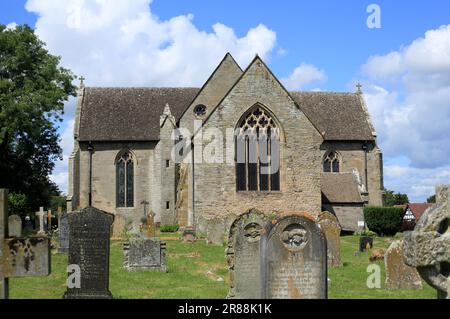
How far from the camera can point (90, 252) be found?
1296 cm

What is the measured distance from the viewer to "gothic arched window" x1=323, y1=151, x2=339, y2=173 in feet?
144

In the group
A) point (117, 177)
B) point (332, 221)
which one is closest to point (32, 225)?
point (117, 177)

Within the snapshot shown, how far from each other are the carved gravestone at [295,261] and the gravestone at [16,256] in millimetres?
4090

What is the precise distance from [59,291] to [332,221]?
8.93 m

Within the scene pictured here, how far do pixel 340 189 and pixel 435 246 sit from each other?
30280 mm

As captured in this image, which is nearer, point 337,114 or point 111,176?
point 111,176

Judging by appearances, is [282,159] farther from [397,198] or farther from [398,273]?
[397,198]

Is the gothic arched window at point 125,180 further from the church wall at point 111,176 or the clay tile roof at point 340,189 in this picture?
the clay tile roof at point 340,189

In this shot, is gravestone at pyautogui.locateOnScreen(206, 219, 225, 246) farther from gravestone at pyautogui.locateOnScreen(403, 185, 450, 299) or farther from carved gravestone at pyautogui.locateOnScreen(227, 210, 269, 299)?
gravestone at pyautogui.locateOnScreen(403, 185, 450, 299)

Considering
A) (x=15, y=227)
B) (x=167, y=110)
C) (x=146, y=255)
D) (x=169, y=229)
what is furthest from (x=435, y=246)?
(x=167, y=110)

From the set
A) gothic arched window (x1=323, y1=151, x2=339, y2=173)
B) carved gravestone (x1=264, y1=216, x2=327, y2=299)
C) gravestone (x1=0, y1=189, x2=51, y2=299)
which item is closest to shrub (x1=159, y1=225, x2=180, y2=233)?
gothic arched window (x1=323, y1=151, x2=339, y2=173)

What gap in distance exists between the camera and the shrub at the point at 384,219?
35.4m

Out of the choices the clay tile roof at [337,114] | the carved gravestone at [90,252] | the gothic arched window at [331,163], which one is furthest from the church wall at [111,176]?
the carved gravestone at [90,252]
